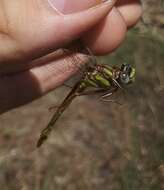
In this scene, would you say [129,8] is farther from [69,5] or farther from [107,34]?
[69,5]

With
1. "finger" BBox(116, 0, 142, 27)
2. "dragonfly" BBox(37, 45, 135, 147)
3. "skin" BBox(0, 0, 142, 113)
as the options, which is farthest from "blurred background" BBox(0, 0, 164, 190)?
"skin" BBox(0, 0, 142, 113)

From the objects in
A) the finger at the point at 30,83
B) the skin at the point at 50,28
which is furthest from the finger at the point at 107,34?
the finger at the point at 30,83

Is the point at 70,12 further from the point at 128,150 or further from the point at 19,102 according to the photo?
the point at 128,150

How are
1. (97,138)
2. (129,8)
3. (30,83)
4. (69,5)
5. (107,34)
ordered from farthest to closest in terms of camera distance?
(97,138), (30,83), (129,8), (107,34), (69,5)

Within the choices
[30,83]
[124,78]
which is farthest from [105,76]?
[30,83]

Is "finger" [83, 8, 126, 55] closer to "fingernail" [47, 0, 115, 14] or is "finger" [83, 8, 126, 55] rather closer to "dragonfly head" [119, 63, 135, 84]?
"dragonfly head" [119, 63, 135, 84]
